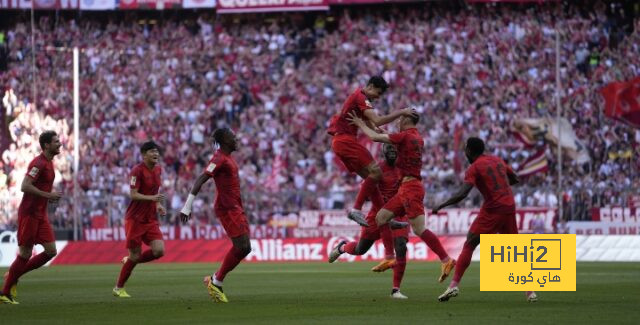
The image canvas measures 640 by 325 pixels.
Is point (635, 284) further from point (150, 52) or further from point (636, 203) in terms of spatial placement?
point (150, 52)

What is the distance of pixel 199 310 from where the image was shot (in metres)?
16.4

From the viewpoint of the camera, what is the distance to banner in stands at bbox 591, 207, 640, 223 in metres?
36.7

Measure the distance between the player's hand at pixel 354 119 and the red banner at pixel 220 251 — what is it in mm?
19591

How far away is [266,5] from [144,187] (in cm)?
3233


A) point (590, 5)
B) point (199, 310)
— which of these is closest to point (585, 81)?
point (590, 5)

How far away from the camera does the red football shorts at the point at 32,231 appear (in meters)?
18.3

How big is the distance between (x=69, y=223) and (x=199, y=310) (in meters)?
24.7

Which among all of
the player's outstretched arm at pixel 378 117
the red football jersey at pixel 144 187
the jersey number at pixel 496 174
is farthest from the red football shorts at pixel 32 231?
the jersey number at pixel 496 174

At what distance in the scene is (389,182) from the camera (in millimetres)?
20641

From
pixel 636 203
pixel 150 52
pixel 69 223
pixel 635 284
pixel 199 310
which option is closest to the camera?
pixel 199 310

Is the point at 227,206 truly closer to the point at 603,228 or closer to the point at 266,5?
the point at 603,228

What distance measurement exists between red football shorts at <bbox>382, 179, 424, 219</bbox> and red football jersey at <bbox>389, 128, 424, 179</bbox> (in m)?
0.16

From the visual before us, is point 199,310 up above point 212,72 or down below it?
below

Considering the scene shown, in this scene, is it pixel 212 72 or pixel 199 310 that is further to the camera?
pixel 212 72
